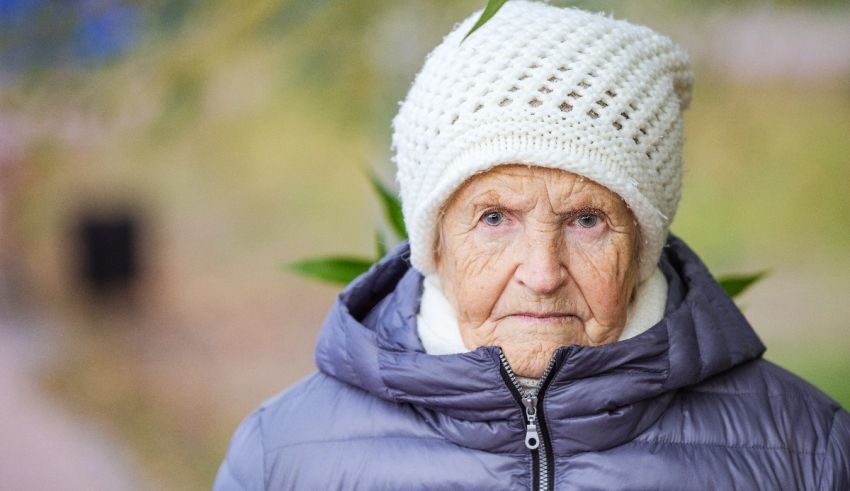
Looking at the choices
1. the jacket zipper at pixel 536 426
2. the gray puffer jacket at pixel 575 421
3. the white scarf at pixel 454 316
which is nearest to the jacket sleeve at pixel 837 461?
the gray puffer jacket at pixel 575 421

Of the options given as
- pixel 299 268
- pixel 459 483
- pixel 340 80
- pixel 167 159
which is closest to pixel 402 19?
pixel 340 80

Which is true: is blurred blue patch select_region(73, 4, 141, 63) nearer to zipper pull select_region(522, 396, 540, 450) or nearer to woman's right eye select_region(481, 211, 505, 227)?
woman's right eye select_region(481, 211, 505, 227)

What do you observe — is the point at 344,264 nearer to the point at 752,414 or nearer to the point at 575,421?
the point at 575,421

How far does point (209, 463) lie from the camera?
580 cm

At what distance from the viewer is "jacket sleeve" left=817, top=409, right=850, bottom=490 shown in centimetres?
203

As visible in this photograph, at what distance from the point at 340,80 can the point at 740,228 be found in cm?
262

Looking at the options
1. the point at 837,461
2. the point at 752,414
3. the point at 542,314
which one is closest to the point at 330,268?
the point at 542,314

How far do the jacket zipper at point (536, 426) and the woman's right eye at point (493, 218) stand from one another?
0.82ft

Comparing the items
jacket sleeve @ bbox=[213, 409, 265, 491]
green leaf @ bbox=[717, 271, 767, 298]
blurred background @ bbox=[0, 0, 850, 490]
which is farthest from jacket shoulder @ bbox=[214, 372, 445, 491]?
blurred background @ bbox=[0, 0, 850, 490]

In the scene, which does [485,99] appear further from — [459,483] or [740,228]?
[740,228]

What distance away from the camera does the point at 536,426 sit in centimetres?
203

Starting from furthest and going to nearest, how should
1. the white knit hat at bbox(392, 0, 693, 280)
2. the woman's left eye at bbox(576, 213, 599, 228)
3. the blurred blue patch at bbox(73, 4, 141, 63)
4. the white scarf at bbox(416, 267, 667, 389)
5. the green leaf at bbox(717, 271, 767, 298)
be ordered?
the blurred blue patch at bbox(73, 4, 141, 63), the green leaf at bbox(717, 271, 767, 298), the white scarf at bbox(416, 267, 667, 389), the woman's left eye at bbox(576, 213, 599, 228), the white knit hat at bbox(392, 0, 693, 280)

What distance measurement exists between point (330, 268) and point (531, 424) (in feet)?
3.16

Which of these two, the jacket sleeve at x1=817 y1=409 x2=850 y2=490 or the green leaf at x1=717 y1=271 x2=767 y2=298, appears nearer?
the jacket sleeve at x1=817 y1=409 x2=850 y2=490
